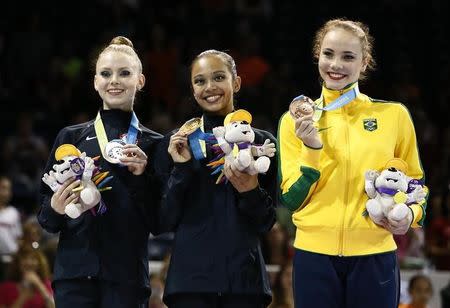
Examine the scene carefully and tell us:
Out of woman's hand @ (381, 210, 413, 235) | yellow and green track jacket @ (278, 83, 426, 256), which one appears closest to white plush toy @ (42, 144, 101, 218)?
yellow and green track jacket @ (278, 83, 426, 256)

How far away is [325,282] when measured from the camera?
4.84 meters

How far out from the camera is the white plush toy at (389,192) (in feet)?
15.6

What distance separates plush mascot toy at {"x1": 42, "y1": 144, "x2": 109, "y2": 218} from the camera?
5027 millimetres

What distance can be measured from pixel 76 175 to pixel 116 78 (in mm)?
551

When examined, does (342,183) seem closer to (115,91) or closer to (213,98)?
(213,98)

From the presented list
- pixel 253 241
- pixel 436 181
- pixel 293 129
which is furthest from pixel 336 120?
pixel 436 181

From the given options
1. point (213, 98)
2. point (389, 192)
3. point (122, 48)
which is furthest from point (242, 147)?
point (122, 48)

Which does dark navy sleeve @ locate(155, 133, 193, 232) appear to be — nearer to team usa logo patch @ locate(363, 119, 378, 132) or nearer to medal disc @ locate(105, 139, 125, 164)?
medal disc @ locate(105, 139, 125, 164)

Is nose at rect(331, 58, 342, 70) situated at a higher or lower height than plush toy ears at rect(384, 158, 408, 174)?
higher

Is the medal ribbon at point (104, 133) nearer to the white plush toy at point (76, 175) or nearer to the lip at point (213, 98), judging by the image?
the white plush toy at point (76, 175)

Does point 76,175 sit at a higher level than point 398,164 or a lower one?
lower

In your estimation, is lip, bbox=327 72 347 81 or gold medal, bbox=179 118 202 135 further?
gold medal, bbox=179 118 202 135

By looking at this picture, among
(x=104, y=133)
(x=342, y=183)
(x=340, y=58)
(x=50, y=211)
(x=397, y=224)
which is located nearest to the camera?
(x=397, y=224)

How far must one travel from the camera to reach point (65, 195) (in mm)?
5059
